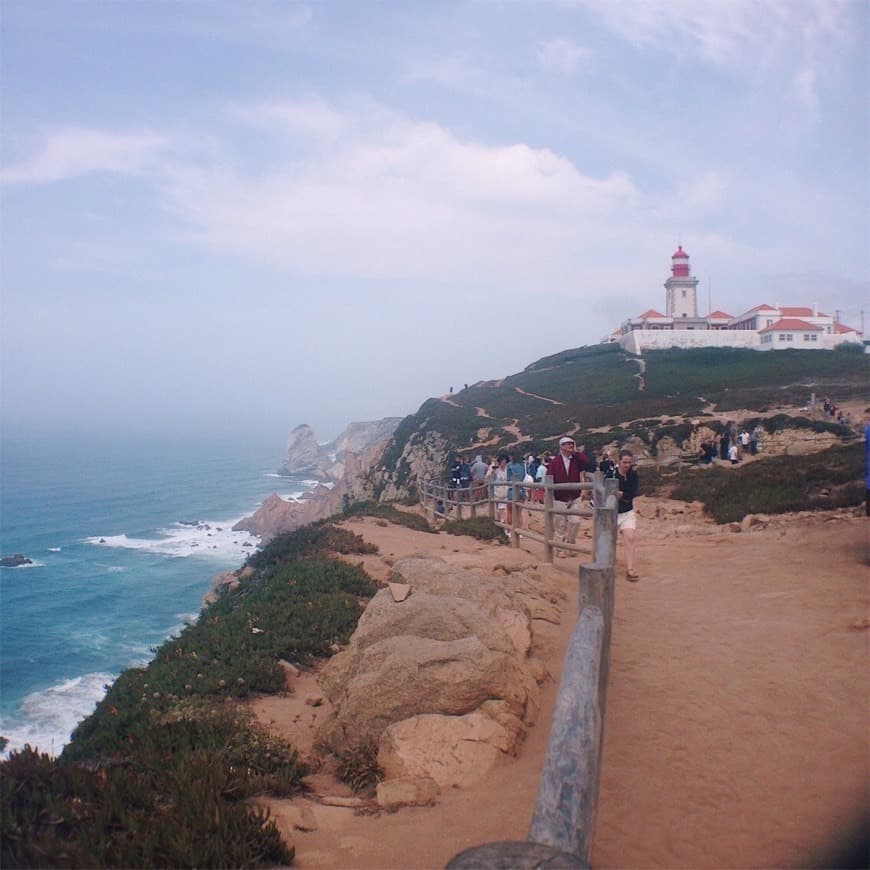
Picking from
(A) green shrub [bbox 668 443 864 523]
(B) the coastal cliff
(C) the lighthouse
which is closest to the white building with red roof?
(C) the lighthouse

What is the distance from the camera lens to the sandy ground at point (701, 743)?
341 centimetres

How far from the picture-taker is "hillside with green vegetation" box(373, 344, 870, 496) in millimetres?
35562

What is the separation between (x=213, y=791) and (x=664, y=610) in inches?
212

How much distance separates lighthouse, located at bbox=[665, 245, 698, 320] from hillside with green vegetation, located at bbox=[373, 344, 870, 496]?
1040cm

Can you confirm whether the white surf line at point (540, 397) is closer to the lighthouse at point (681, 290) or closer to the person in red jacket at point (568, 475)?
the lighthouse at point (681, 290)

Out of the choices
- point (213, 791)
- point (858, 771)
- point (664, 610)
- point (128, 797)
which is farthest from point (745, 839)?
point (664, 610)

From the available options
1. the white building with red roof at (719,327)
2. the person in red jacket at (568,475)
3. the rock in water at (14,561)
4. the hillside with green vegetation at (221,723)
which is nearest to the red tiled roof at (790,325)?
the white building with red roof at (719,327)

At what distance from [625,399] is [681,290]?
35.8 metres

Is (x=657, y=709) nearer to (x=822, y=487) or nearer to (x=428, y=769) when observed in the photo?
(x=428, y=769)

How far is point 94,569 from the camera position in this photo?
42938 mm

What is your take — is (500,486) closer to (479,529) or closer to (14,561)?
(479,529)

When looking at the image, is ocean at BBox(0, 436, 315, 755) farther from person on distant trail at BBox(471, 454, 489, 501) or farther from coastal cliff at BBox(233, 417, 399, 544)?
person on distant trail at BBox(471, 454, 489, 501)

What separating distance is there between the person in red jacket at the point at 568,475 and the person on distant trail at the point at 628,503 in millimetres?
1001

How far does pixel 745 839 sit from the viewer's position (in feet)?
10.8
